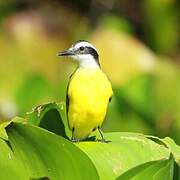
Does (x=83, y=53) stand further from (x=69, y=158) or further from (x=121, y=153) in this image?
(x=69, y=158)

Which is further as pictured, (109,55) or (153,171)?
(109,55)

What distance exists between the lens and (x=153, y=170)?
1.66m

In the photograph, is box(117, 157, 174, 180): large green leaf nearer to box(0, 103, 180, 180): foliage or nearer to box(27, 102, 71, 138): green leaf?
box(0, 103, 180, 180): foliage

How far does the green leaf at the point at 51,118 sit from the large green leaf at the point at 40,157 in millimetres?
189

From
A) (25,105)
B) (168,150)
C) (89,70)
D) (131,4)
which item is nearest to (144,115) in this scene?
(25,105)

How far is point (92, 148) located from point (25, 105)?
1702mm

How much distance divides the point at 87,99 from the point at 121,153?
0.48 metres

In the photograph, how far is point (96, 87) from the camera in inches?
91.5

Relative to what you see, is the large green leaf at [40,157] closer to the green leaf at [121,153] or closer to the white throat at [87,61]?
the green leaf at [121,153]

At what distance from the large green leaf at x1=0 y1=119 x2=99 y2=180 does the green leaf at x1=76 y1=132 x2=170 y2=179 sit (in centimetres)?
7

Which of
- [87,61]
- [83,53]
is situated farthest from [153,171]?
[83,53]

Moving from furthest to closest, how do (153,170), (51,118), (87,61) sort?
(87,61) < (51,118) < (153,170)

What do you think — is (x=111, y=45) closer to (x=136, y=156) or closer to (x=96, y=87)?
(x=96, y=87)

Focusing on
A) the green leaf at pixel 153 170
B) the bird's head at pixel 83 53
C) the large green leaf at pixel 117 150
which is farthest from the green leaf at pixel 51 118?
the bird's head at pixel 83 53
